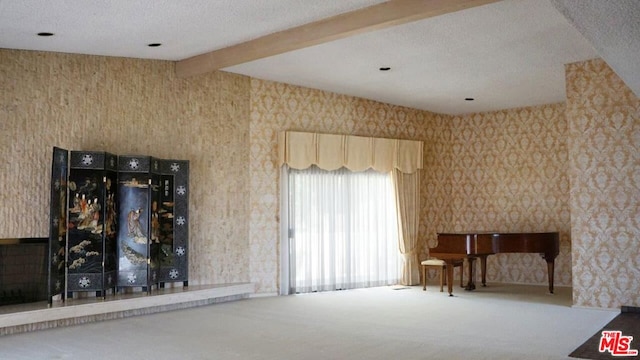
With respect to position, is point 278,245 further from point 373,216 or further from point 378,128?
point 378,128

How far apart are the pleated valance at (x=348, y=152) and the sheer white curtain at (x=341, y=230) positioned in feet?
0.65

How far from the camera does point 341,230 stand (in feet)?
33.0

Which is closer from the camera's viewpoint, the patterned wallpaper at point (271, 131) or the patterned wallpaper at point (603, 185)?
the patterned wallpaper at point (603, 185)

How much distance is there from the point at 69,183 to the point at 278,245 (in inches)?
131

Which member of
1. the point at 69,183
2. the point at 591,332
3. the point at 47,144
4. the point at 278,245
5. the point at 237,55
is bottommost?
the point at 591,332

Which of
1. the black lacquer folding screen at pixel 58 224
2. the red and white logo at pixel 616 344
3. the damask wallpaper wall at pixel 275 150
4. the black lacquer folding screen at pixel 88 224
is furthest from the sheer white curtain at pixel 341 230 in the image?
the red and white logo at pixel 616 344

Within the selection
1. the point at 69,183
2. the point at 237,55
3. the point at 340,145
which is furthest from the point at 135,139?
the point at 340,145

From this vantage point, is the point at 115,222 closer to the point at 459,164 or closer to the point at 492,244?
the point at 492,244

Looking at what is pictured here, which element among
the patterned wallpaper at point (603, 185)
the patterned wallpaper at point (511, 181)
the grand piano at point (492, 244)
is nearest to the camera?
the patterned wallpaper at point (603, 185)

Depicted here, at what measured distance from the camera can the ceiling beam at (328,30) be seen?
5.71 m

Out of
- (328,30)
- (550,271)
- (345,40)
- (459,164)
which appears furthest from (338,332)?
(459,164)

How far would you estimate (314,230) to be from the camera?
9.73m

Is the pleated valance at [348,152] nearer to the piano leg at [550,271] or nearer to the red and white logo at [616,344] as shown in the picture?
the piano leg at [550,271]

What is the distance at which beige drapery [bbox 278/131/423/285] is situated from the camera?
952cm
